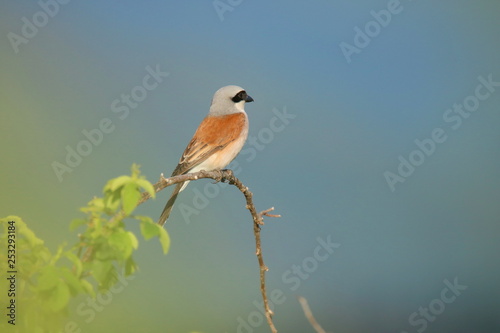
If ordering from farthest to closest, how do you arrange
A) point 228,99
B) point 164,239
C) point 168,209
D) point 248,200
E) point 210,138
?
1. point 228,99
2. point 210,138
3. point 168,209
4. point 248,200
5. point 164,239

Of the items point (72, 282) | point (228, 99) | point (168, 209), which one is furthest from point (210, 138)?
point (72, 282)

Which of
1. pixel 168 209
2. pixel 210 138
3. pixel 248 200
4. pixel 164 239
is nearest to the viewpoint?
pixel 164 239

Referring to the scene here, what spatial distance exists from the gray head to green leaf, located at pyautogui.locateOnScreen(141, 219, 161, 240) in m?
1.89

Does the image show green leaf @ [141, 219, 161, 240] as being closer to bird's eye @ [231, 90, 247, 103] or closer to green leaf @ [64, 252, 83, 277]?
green leaf @ [64, 252, 83, 277]

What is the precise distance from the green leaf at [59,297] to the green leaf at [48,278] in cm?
1

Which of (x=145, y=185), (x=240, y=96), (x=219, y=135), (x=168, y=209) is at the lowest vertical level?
(x=145, y=185)

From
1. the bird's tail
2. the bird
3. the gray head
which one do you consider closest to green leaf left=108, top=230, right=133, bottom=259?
the bird's tail

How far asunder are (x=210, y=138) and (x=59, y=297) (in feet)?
5.75

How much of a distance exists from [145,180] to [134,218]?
3.1 inches

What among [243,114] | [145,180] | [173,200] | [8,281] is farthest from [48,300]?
[243,114]

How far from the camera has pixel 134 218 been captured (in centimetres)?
103

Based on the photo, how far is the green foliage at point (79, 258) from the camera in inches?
37.8

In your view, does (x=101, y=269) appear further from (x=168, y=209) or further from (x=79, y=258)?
(x=168, y=209)

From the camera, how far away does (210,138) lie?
8.66ft
